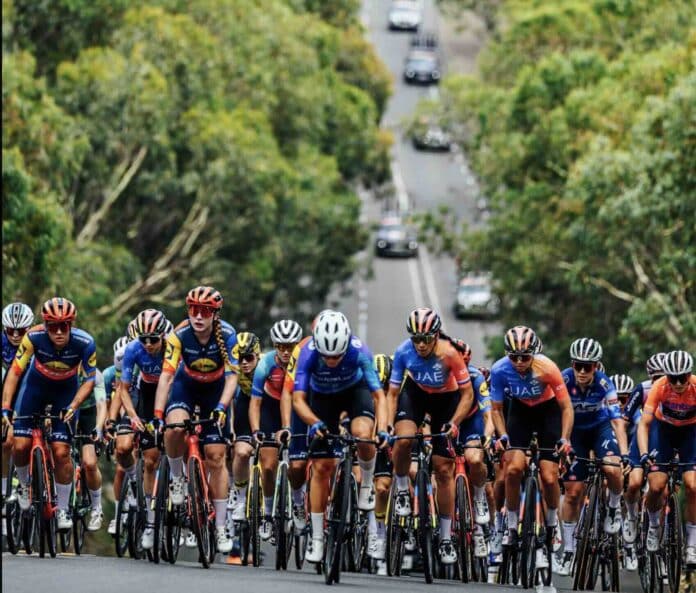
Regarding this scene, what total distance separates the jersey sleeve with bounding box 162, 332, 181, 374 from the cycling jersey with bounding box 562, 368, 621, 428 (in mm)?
3939

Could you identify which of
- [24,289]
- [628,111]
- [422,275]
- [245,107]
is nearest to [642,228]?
[628,111]

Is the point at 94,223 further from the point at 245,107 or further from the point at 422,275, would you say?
the point at 422,275

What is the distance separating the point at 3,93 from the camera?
36.1 m

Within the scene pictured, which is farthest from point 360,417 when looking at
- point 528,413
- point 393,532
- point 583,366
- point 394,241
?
point 394,241

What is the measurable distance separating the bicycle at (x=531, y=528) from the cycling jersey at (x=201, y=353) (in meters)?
2.66

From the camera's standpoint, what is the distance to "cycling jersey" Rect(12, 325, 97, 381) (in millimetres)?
18859

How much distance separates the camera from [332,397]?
57.3ft

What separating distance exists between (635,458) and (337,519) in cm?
423

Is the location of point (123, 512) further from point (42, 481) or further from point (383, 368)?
point (383, 368)

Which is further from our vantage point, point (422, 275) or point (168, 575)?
point (422, 275)

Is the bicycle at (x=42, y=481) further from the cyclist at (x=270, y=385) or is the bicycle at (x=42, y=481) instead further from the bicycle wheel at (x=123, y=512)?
the cyclist at (x=270, y=385)

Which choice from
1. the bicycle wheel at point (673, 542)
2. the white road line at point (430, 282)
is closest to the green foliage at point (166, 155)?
the bicycle wheel at point (673, 542)

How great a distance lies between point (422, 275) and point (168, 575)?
68.5m

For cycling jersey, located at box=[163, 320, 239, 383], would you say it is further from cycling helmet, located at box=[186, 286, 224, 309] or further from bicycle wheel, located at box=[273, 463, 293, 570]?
bicycle wheel, located at box=[273, 463, 293, 570]
